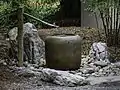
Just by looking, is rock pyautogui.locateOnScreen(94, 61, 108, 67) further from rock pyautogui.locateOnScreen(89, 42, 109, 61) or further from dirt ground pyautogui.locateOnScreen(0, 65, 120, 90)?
dirt ground pyautogui.locateOnScreen(0, 65, 120, 90)

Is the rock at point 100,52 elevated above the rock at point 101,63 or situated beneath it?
elevated above

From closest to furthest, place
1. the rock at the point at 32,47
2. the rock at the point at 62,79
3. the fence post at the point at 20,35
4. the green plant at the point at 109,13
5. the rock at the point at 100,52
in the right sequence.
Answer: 1. the rock at the point at 62,79
2. the fence post at the point at 20,35
3. the rock at the point at 32,47
4. the rock at the point at 100,52
5. the green plant at the point at 109,13

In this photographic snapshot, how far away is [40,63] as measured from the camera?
897 centimetres

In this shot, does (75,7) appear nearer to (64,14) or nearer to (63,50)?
(64,14)

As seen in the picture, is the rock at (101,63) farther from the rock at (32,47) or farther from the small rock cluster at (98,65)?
the rock at (32,47)

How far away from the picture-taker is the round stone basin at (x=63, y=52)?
815 cm

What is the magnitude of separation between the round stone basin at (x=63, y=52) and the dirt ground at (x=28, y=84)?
98cm

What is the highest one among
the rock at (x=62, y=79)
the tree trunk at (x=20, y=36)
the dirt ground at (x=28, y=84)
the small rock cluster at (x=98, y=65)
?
the tree trunk at (x=20, y=36)

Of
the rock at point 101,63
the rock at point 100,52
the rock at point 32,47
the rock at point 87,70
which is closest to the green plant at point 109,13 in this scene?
the rock at point 100,52

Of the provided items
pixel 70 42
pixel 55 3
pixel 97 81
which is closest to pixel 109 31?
pixel 70 42

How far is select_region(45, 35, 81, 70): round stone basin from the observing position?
815 centimetres

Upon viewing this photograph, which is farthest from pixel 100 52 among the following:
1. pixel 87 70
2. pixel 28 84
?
pixel 28 84

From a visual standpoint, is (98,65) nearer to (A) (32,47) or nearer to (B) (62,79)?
(A) (32,47)

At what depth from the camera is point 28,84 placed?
268 inches
